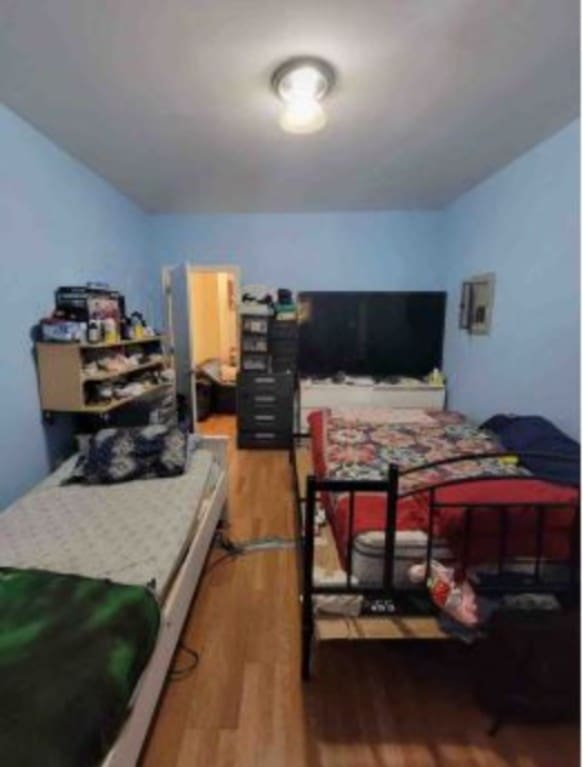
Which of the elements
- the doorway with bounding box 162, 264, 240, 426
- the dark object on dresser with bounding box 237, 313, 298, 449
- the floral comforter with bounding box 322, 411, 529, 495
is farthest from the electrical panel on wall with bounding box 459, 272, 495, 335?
the doorway with bounding box 162, 264, 240, 426

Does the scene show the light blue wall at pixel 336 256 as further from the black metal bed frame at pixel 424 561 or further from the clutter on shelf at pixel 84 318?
the black metal bed frame at pixel 424 561

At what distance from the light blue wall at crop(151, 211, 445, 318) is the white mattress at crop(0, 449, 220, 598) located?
2900 millimetres

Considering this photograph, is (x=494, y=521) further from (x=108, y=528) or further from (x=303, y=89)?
(x=303, y=89)

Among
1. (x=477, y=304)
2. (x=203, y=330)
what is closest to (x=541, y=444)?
(x=477, y=304)

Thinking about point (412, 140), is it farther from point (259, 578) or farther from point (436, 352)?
point (259, 578)

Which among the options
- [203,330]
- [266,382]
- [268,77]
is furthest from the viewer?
[203,330]

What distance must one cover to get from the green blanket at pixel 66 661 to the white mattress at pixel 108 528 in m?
0.17

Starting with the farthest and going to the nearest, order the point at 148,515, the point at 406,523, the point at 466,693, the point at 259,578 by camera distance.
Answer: the point at 259,578, the point at 148,515, the point at 406,523, the point at 466,693

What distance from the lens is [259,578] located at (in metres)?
2.34

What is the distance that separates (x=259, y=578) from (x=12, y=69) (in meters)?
2.58

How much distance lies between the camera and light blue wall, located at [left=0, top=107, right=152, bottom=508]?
215 cm

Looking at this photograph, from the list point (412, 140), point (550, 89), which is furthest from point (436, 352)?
point (550, 89)

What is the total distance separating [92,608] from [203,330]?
5199 mm

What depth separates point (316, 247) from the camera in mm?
4613
